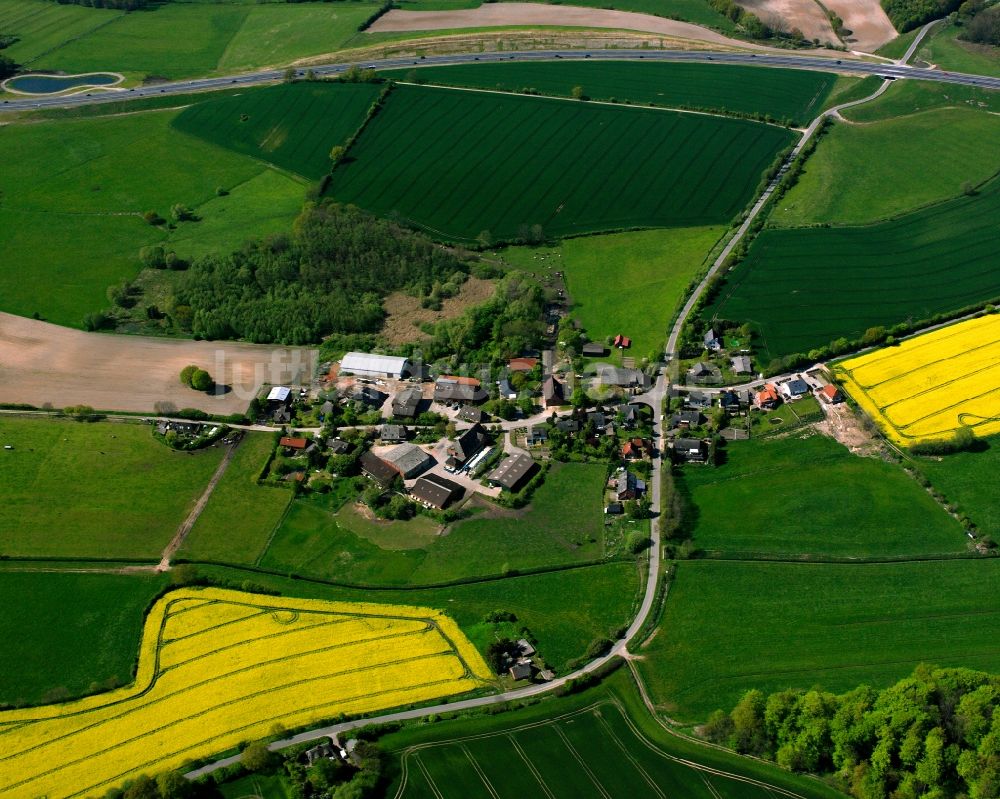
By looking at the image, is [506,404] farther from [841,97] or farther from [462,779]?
[841,97]

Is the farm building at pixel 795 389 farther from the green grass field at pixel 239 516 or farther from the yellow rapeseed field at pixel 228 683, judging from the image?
the green grass field at pixel 239 516

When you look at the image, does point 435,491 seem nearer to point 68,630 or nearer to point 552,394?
point 552,394

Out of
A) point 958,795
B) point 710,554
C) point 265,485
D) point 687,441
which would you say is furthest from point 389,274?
point 958,795

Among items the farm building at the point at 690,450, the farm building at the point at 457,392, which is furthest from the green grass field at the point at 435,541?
the farm building at the point at 457,392

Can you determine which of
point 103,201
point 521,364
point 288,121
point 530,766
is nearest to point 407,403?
point 521,364

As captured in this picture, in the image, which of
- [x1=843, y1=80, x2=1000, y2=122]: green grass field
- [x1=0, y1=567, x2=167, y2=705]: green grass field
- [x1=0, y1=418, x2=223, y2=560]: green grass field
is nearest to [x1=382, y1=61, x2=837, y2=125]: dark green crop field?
[x1=843, y1=80, x2=1000, y2=122]: green grass field

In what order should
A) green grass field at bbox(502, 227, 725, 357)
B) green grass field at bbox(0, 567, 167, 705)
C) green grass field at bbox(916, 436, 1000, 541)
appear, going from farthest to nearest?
green grass field at bbox(502, 227, 725, 357) < green grass field at bbox(916, 436, 1000, 541) < green grass field at bbox(0, 567, 167, 705)

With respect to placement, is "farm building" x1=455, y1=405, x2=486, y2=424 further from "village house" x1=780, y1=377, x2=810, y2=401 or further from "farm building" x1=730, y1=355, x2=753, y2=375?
"village house" x1=780, y1=377, x2=810, y2=401
